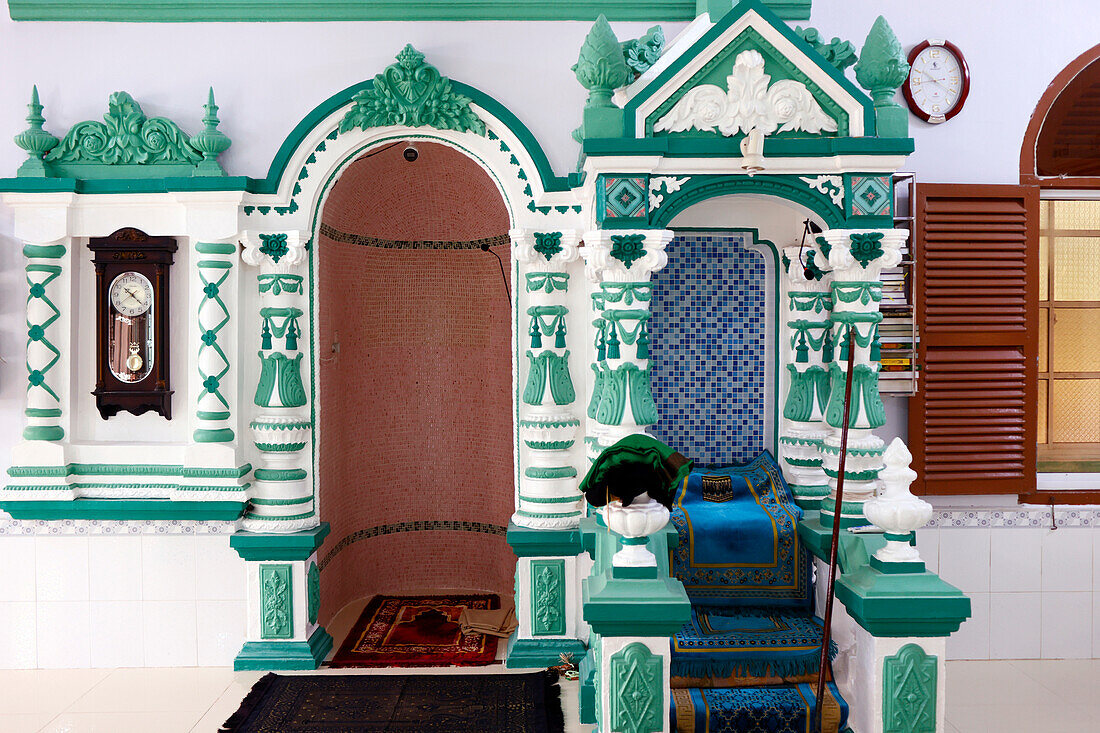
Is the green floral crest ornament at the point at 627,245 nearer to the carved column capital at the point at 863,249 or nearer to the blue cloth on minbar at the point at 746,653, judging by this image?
the carved column capital at the point at 863,249

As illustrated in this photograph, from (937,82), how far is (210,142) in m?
4.59

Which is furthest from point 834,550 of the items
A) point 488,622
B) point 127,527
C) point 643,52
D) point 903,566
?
point 127,527

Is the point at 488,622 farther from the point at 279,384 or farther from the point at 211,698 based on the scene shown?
the point at 279,384

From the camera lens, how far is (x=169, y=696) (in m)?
5.12

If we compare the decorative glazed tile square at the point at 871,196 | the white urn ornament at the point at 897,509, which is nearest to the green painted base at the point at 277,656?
the white urn ornament at the point at 897,509

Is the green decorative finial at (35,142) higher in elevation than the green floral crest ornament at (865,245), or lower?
higher

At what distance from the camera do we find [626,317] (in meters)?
4.31

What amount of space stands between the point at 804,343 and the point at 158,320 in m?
3.97

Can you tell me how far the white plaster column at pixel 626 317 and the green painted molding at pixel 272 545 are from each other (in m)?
2.18

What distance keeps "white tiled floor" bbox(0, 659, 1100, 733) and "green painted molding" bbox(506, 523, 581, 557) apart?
0.78 metres

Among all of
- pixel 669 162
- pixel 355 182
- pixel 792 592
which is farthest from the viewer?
pixel 355 182

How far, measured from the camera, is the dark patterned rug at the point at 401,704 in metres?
4.64

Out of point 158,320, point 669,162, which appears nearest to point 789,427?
point 669,162

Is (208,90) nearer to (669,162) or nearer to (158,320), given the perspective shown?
(158,320)
